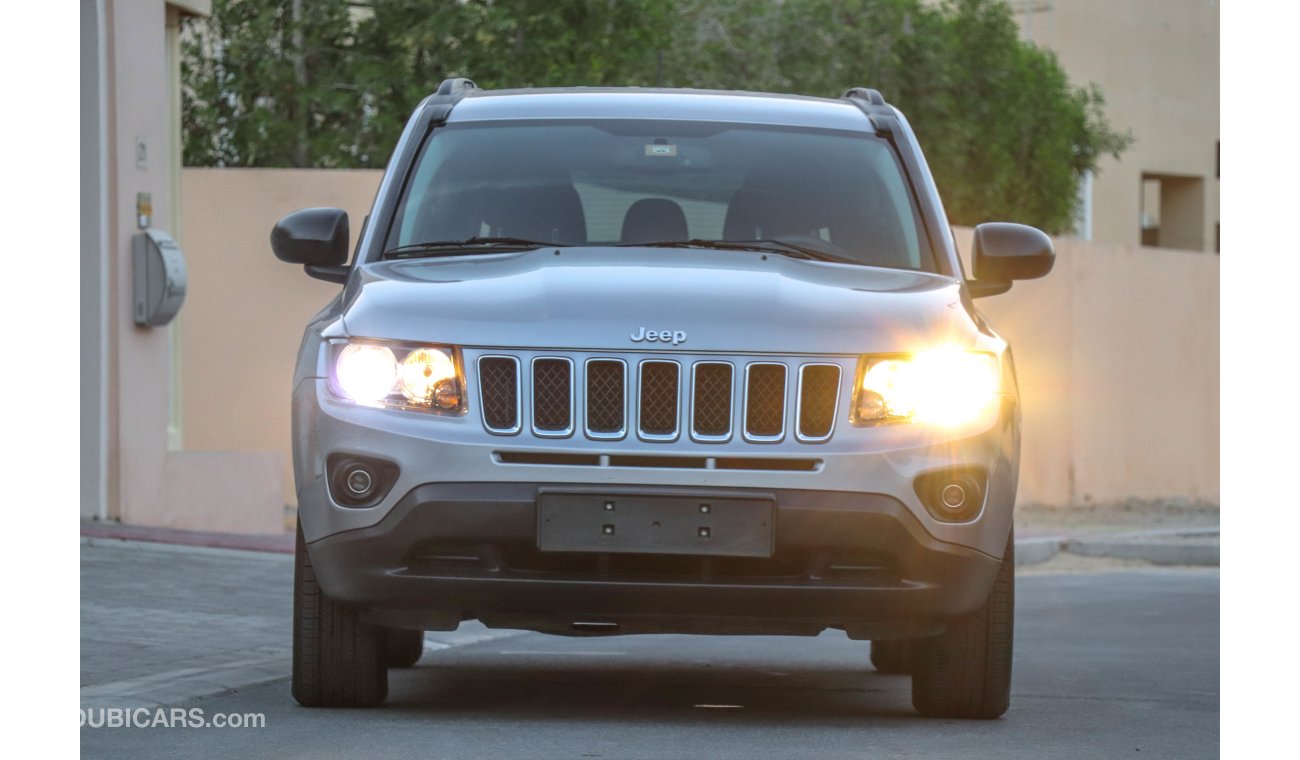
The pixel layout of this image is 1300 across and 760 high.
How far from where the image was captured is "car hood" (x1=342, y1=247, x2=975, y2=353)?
224 inches

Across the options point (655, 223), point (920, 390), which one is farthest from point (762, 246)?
point (920, 390)

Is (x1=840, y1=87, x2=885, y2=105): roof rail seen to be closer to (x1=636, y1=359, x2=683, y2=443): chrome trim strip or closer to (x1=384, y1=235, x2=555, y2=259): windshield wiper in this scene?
(x1=384, y1=235, x2=555, y2=259): windshield wiper

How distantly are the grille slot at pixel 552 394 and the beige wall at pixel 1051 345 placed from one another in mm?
10562

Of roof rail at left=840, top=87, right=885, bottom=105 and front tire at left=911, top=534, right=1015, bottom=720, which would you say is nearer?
front tire at left=911, top=534, right=1015, bottom=720

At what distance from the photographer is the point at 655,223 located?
21.8 feet

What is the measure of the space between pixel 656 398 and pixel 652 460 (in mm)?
162

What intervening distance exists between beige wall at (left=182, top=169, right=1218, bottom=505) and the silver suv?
10.3 metres

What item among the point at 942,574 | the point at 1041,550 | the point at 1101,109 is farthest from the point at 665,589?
the point at 1101,109

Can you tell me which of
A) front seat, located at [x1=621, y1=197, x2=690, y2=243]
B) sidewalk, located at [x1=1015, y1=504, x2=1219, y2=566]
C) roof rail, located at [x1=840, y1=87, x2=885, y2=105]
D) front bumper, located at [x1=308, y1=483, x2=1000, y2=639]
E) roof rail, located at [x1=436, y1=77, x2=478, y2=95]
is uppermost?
roof rail, located at [x1=436, y1=77, x2=478, y2=95]

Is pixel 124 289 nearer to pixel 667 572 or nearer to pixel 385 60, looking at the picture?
pixel 385 60

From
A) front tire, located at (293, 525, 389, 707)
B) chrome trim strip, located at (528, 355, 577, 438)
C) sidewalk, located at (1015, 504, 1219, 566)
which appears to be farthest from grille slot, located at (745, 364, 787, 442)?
sidewalk, located at (1015, 504, 1219, 566)

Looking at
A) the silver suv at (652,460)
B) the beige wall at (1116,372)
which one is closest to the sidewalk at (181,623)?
the silver suv at (652,460)

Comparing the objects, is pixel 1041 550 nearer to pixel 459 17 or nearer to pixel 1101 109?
pixel 459 17

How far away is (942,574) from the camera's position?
18.9 ft
